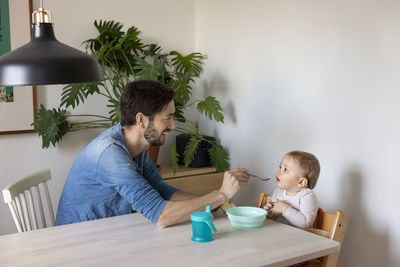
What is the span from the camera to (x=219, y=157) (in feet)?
10.7

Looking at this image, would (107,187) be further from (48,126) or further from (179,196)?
(48,126)

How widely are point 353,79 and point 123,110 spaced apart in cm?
119

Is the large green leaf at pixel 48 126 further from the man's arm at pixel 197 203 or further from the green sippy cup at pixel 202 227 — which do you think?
the green sippy cup at pixel 202 227

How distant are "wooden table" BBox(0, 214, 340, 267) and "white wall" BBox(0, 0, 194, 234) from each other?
1.40 meters

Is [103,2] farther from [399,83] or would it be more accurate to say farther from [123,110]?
[399,83]

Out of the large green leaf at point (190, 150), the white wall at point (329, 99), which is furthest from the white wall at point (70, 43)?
the large green leaf at point (190, 150)

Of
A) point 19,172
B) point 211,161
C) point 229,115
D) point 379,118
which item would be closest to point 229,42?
point 229,115

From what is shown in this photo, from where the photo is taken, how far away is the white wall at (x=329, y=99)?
7.49 feet

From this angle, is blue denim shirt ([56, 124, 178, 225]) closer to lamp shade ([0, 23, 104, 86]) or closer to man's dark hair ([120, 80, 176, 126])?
man's dark hair ([120, 80, 176, 126])

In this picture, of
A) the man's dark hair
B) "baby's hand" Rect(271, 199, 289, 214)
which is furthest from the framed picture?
"baby's hand" Rect(271, 199, 289, 214)

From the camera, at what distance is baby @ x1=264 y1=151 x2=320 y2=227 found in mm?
2068

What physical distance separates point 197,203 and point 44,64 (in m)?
0.88

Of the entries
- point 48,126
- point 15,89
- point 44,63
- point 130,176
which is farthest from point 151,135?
point 15,89

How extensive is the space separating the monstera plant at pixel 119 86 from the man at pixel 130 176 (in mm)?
802
